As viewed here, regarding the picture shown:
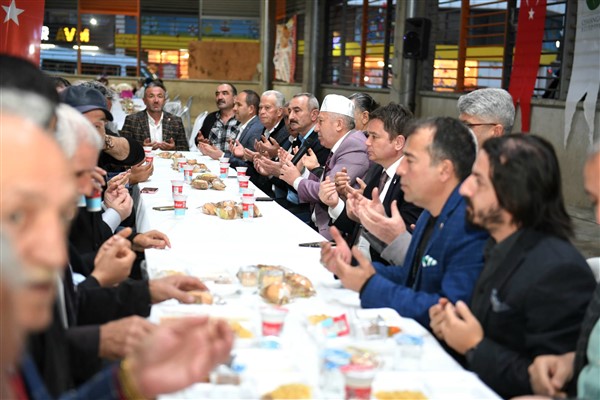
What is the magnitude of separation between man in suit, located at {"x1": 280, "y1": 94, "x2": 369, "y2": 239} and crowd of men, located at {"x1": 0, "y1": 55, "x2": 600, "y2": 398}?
1.27 m

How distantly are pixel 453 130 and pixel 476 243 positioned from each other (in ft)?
1.76

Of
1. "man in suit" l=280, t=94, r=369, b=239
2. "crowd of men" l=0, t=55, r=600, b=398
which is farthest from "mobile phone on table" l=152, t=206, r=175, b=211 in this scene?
"man in suit" l=280, t=94, r=369, b=239

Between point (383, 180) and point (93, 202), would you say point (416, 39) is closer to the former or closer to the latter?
point (383, 180)

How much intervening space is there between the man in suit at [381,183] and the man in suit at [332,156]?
40 centimetres

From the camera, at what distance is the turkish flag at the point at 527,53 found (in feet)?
28.6

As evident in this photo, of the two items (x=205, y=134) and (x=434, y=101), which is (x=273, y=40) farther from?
(x=205, y=134)

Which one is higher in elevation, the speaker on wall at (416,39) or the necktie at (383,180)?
the speaker on wall at (416,39)

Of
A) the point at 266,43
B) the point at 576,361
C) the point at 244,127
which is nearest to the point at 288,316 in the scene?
the point at 576,361

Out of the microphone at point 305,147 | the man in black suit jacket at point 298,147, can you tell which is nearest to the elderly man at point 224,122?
the man in black suit jacket at point 298,147

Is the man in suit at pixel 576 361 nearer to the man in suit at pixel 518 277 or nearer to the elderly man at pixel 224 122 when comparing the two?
the man in suit at pixel 518 277

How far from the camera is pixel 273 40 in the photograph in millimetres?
20031

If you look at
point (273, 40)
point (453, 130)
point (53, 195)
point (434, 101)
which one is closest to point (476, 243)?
point (453, 130)

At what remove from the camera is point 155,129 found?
A: 9.08m

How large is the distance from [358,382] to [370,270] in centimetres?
96
